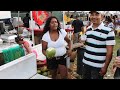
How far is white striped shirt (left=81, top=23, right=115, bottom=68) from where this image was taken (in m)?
1.73

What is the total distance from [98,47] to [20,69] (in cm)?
72

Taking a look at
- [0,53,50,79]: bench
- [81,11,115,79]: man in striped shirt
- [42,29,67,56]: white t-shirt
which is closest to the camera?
[0,53,50,79]: bench

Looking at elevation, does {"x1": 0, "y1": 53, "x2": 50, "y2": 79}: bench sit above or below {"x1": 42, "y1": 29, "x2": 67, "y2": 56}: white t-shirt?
below

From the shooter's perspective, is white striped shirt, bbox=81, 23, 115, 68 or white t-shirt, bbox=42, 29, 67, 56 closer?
white striped shirt, bbox=81, 23, 115, 68

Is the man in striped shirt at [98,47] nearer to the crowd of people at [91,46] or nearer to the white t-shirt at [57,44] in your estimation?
the crowd of people at [91,46]

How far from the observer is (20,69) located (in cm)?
165

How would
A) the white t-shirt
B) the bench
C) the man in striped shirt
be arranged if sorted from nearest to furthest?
the bench
the man in striped shirt
the white t-shirt

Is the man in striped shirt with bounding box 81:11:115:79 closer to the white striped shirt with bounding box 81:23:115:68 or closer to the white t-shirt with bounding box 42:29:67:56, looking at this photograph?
the white striped shirt with bounding box 81:23:115:68

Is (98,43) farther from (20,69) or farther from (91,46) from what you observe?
(20,69)

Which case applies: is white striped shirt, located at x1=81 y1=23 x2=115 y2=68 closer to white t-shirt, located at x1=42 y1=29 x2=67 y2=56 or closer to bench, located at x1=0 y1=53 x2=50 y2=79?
white t-shirt, located at x1=42 y1=29 x2=67 y2=56

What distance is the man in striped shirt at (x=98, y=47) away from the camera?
1728 millimetres

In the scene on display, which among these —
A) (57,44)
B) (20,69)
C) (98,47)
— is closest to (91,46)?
(98,47)

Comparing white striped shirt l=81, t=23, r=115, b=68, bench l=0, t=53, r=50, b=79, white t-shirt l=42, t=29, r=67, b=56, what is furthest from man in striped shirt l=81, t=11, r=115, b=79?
bench l=0, t=53, r=50, b=79
